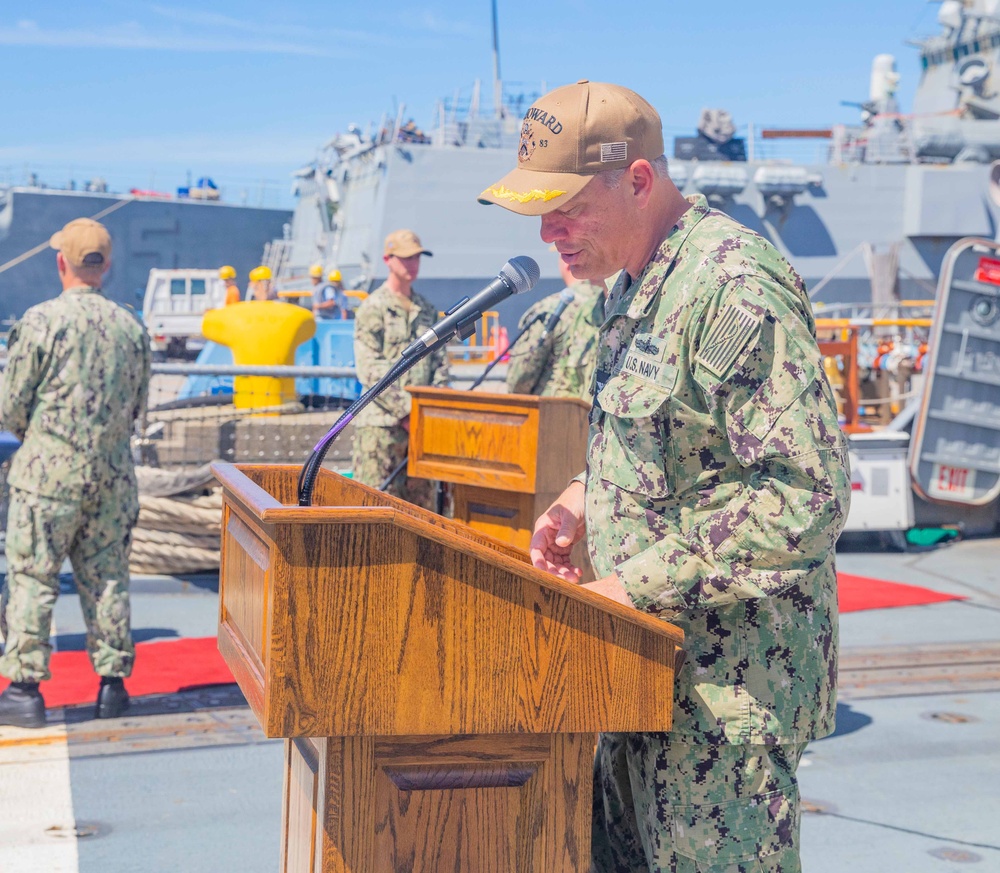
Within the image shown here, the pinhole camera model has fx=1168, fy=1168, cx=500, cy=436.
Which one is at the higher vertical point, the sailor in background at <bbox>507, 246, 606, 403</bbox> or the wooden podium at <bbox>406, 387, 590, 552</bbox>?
the sailor in background at <bbox>507, 246, 606, 403</bbox>

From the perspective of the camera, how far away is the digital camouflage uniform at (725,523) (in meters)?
1.58

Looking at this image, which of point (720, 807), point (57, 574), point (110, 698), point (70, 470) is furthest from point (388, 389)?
point (720, 807)

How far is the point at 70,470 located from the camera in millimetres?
4277

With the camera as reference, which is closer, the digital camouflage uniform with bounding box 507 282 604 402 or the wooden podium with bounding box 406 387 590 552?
the wooden podium with bounding box 406 387 590 552

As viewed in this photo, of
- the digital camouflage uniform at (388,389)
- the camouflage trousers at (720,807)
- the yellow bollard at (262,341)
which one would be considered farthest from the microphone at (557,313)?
the camouflage trousers at (720,807)

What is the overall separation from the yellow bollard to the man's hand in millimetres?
5933

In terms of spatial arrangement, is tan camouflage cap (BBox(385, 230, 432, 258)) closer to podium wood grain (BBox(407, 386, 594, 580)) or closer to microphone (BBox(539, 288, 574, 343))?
microphone (BBox(539, 288, 574, 343))

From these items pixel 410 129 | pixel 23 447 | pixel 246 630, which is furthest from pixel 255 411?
pixel 410 129

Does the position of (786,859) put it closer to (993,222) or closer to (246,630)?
(246,630)

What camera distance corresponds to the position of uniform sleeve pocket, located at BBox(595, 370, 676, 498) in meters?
1.67

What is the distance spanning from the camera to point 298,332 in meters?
8.03

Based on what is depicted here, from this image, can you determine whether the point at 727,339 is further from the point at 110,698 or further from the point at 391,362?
the point at 391,362

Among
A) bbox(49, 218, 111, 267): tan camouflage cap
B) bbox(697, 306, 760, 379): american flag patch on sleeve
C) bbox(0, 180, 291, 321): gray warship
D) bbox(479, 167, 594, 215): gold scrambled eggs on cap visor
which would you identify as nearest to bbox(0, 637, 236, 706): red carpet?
bbox(49, 218, 111, 267): tan camouflage cap

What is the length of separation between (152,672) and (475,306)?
3716 millimetres
